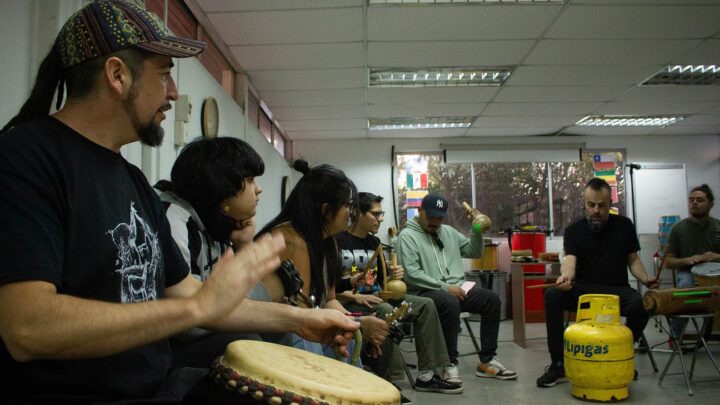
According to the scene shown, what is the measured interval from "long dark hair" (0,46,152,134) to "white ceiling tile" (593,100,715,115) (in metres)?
5.91

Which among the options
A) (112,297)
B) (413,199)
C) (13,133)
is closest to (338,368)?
(112,297)

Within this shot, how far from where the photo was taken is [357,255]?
3689 mm

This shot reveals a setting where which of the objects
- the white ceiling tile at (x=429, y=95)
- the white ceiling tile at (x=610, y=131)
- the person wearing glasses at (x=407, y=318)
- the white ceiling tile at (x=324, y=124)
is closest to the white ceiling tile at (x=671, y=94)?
the white ceiling tile at (x=610, y=131)

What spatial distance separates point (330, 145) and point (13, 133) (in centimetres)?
669

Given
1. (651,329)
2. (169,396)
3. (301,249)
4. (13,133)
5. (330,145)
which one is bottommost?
(651,329)

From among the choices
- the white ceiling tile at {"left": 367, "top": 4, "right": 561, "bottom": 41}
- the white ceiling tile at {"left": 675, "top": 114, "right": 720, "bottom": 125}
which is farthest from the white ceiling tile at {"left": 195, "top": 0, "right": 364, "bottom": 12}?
the white ceiling tile at {"left": 675, "top": 114, "right": 720, "bottom": 125}

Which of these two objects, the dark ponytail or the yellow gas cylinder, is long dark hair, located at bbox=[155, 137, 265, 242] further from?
the yellow gas cylinder

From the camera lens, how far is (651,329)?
5.36 m

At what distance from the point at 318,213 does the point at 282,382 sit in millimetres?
1358

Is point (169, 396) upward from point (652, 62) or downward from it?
downward

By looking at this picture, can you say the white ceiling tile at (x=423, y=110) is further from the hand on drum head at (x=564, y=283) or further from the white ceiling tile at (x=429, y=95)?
the hand on drum head at (x=564, y=283)

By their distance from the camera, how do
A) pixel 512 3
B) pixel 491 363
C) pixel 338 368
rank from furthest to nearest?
pixel 491 363 < pixel 512 3 < pixel 338 368

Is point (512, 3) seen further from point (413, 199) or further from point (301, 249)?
point (413, 199)

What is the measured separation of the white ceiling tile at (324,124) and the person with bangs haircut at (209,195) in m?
4.66
